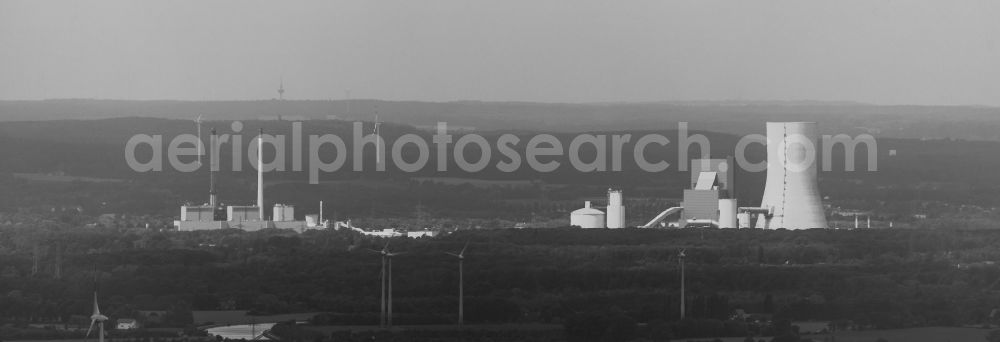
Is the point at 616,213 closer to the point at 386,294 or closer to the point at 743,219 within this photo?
the point at 743,219

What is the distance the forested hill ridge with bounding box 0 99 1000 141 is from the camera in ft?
516

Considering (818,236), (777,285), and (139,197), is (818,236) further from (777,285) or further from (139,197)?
(139,197)

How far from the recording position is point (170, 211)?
3846 inches

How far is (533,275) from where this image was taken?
209ft

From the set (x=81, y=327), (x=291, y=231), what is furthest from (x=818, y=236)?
(x=81, y=327)

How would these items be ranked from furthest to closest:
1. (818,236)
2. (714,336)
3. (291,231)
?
(291,231)
(818,236)
(714,336)

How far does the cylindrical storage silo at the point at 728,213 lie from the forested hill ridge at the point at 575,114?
228ft

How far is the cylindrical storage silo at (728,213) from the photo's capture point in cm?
7825

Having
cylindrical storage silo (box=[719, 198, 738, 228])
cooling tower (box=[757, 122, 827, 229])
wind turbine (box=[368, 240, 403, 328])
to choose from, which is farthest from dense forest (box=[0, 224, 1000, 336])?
cylindrical storage silo (box=[719, 198, 738, 228])

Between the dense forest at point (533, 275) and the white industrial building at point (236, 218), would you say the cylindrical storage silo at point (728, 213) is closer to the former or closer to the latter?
A: the dense forest at point (533, 275)

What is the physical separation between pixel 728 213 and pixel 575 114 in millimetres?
95005

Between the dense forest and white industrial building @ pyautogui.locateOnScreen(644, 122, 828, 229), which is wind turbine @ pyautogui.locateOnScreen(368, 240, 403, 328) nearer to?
the dense forest

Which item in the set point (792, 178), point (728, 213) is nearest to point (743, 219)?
point (728, 213)

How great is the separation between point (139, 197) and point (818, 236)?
3635cm
